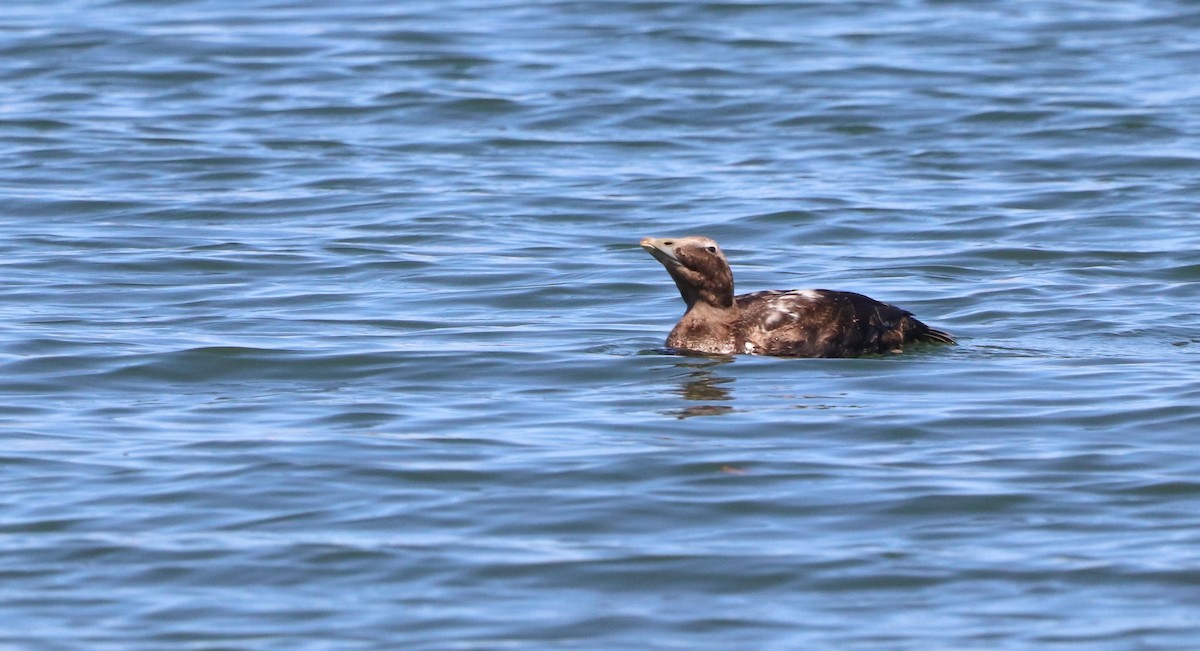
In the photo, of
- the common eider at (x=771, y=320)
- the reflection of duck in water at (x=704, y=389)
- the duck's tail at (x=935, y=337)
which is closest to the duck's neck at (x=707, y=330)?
the common eider at (x=771, y=320)

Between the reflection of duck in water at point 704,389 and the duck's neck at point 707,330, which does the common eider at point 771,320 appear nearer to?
the duck's neck at point 707,330

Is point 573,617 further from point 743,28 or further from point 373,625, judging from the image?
point 743,28

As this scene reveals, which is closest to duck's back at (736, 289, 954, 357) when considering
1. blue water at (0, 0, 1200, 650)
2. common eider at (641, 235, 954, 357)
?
common eider at (641, 235, 954, 357)

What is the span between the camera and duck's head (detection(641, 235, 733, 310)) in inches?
436

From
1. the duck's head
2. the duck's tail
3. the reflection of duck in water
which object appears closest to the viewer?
the reflection of duck in water

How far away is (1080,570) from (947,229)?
862 centimetres

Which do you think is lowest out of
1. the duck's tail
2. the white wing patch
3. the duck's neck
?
the duck's tail

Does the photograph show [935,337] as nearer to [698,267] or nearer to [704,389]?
[698,267]

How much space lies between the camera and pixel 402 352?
37.0 ft

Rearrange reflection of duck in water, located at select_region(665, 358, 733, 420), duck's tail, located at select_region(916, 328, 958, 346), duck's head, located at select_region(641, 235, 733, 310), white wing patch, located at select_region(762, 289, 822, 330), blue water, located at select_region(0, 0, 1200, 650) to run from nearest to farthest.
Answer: blue water, located at select_region(0, 0, 1200, 650)
reflection of duck in water, located at select_region(665, 358, 733, 420)
duck's head, located at select_region(641, 235, 733, 310)
white wing patch, located at select_region(762, 289, 822, 330)
duck's tail, located at select_region(916, 328, 958, 346)

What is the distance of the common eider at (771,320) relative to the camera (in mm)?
11102

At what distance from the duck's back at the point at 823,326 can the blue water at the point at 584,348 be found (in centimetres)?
17

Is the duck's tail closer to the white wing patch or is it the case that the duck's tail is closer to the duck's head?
the white wing patch

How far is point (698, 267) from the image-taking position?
11.2m
